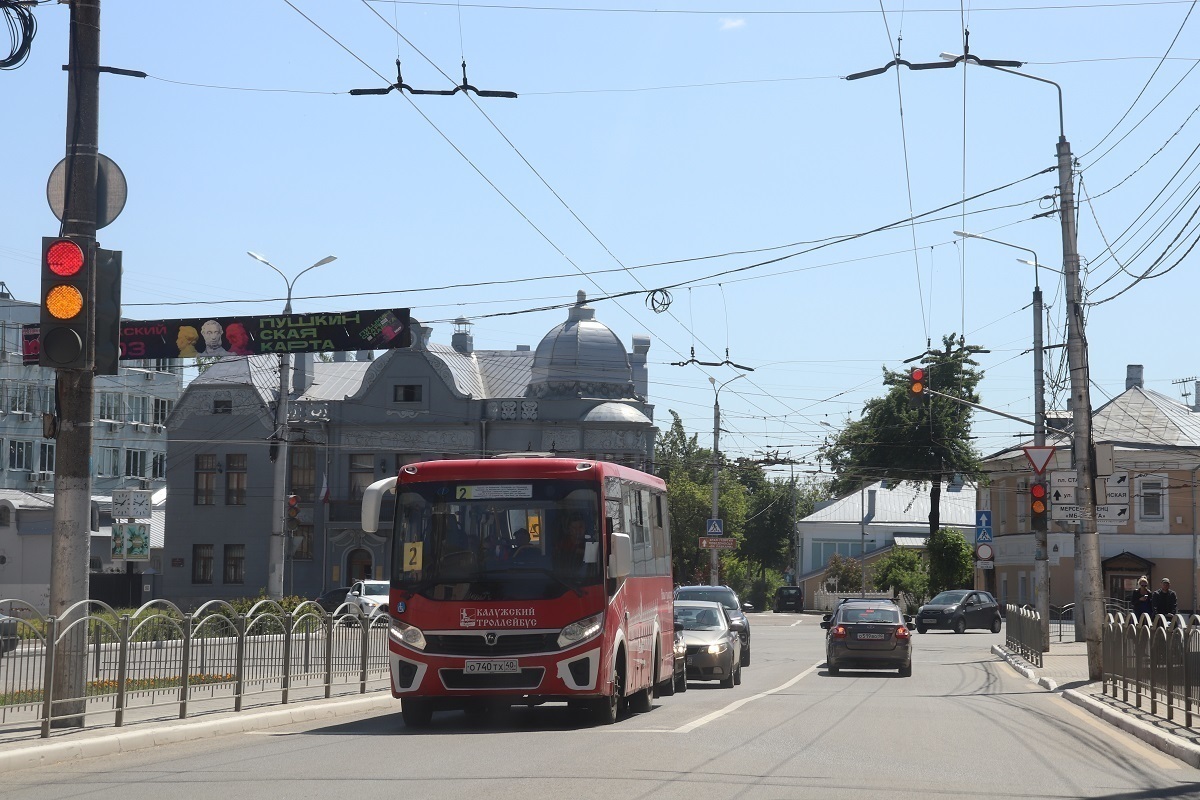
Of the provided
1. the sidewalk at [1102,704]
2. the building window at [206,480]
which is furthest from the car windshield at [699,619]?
the building window at [206,480]

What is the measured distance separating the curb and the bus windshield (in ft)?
7.24

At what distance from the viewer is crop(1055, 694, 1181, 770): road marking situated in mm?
12617

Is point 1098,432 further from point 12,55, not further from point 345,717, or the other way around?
point 12,55

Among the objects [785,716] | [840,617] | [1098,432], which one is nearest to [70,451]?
[785,716]

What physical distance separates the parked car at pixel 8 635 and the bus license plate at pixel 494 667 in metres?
4.63

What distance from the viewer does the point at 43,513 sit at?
57438 mm

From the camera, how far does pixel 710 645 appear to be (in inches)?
958

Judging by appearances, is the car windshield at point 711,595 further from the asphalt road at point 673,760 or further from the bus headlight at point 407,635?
the bus headlight at point 407,635

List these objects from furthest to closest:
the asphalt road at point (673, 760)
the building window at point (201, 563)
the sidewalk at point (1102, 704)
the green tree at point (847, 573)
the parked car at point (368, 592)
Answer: the green tree at point (847, 573) → the building window at point (201, 563) → the parked car at point (368, 592) → the sidewalk at point (1102, 704) → the asphalt road at point (673, 760)

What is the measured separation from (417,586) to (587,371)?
4585 centimetres

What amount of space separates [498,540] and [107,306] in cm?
A: 479

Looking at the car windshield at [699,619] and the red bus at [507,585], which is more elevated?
the red bus at [507,585]

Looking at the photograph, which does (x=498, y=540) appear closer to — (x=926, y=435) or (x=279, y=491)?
(x=279, y=491)

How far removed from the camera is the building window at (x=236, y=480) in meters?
61.8
